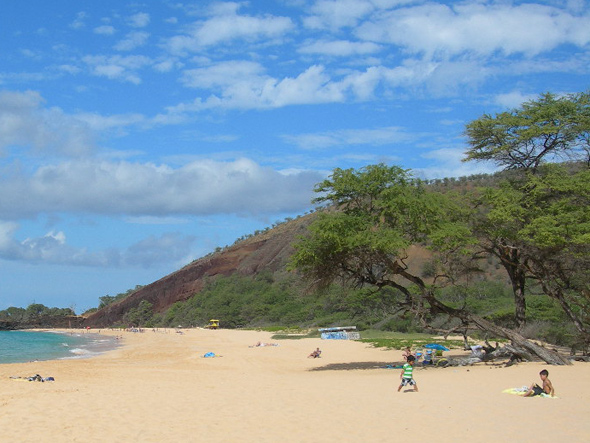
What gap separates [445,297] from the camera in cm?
4897

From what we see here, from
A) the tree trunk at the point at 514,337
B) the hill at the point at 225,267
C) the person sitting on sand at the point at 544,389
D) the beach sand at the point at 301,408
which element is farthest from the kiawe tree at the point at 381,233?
the hill at the point at 225,267

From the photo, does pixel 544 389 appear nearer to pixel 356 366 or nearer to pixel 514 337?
pixel 514 337

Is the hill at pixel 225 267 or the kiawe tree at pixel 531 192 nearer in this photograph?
the kiawe tree at pixel 531 192

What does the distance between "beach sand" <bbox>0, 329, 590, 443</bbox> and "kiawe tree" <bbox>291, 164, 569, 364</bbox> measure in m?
3.29

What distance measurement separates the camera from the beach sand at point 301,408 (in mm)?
10148

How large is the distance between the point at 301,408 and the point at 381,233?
25.5 feet

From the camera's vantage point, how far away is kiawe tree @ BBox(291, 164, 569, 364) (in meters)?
19.0

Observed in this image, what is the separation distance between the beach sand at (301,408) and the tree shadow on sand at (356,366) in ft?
4.04

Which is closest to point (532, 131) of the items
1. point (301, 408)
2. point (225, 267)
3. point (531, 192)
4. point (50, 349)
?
point (531, 192)

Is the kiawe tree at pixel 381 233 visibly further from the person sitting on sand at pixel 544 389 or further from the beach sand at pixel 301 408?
the person sitting on sand at pixel 544 389

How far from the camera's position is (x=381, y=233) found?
62.3 feet

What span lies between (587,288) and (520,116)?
22.3 ft

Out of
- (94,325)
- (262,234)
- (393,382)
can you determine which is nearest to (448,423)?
(393,382)

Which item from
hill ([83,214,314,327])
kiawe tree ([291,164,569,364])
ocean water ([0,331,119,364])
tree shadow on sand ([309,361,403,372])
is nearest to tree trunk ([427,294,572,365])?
kiawe tree ([291,164,569,364])
